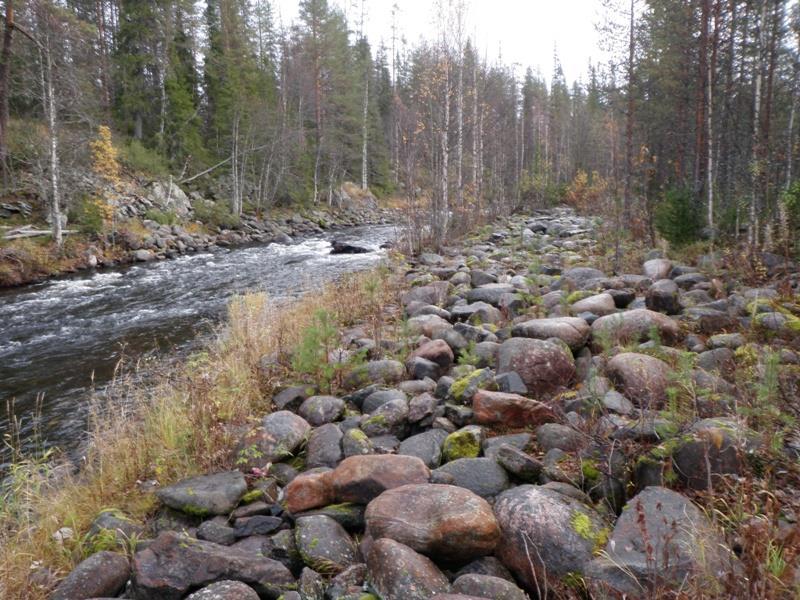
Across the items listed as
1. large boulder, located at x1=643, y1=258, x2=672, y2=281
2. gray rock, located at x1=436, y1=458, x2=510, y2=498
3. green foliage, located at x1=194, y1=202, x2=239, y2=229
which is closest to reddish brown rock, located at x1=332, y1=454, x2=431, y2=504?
gray rock, located at x1=436, y1=458, x2=510, y2=498

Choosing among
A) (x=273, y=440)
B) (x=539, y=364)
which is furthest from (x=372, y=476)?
(x=539, y=364)

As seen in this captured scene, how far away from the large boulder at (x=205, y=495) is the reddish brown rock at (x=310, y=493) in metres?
0.39

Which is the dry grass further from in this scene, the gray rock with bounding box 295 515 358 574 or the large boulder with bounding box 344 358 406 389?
the gray rock with bounding box 295 515 358 574

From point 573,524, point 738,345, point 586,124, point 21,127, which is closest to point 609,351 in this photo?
point 738,345

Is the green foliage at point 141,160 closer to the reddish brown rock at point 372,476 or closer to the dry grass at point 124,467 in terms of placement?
the dry grass at point 124,467

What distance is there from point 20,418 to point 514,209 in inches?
1015

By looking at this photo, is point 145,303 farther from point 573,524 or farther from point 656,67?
point 656,67

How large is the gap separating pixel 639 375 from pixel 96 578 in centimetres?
393

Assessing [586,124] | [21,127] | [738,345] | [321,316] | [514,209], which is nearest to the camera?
[738,345]

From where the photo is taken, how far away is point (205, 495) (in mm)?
Answer: 3521

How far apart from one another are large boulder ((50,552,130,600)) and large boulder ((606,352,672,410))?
11.6ft

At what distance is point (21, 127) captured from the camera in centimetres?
2012

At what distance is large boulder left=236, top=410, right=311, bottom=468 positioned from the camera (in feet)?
13.4

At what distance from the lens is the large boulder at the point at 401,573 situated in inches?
93.4
